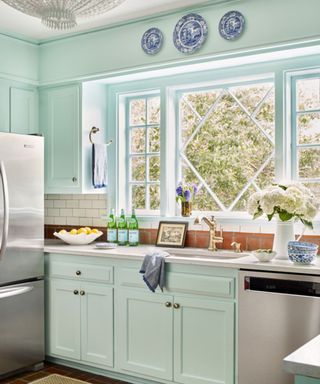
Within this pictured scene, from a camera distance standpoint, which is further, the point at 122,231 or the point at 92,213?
the point at 92,213

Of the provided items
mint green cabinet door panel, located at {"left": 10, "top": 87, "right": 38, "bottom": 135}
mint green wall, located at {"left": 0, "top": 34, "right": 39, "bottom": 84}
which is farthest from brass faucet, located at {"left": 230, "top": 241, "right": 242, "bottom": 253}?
mint green wall, located at {"left": 0, "top": 34, "right": 39, "bottom": 84}

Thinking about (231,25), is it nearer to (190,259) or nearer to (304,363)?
(190,259)

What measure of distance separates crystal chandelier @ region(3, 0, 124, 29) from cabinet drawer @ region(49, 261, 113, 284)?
5.66 feet

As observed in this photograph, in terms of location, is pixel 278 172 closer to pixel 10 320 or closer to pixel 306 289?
pixel 306 289

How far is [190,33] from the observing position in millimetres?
3719

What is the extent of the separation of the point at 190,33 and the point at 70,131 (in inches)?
52.2

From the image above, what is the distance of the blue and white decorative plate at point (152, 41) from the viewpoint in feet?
12.7

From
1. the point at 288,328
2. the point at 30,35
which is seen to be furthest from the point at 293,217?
the point at 30,35

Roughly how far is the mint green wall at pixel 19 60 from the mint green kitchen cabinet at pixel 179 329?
1940 millimetres

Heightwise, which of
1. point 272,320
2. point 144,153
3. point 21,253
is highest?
point 144,153

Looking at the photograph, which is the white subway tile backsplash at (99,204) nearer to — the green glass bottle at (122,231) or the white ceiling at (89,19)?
the green glass bottle at (122,231)

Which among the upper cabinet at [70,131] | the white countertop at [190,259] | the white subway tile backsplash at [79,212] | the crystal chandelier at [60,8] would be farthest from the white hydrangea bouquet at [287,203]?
the white subway tile backsplash at [79,212]

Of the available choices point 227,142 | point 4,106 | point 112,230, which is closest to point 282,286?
point 227,142

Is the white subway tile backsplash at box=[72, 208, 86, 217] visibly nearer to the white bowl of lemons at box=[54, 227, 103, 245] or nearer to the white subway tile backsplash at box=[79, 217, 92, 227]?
the white subway tile backsplash at box=[79, 217, 92, 227]
